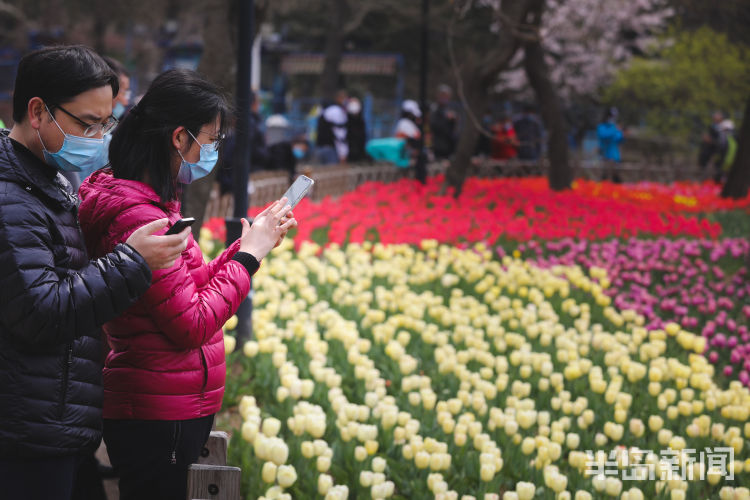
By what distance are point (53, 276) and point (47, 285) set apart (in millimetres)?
32

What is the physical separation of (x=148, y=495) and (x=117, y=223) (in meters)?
0.74

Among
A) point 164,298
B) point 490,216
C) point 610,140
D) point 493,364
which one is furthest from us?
point 610,140

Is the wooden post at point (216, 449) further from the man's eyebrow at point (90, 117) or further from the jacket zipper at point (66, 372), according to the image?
the man's eyebrow at point (90, 117)

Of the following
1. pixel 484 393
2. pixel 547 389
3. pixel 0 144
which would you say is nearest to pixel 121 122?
pixel 0 144

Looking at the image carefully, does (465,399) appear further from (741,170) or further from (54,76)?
(741,170)

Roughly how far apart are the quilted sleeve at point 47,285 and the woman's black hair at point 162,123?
0.33 m

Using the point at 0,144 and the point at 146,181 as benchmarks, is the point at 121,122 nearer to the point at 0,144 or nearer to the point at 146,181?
the point at 146,181

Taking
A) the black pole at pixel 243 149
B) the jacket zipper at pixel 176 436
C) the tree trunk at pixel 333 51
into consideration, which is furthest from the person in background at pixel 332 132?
the jacket zipper at pixel 176 436

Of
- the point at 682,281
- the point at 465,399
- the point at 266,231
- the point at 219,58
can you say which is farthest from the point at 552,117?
the point at 266,231

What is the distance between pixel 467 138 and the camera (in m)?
12.6

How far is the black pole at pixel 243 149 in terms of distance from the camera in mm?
4867

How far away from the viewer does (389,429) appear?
3.92 meters

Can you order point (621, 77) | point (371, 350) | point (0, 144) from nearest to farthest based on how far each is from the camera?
1. point (0, 144)
2. point (371, 350)
3. point (621, 77)

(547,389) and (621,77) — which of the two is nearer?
(547,389)
